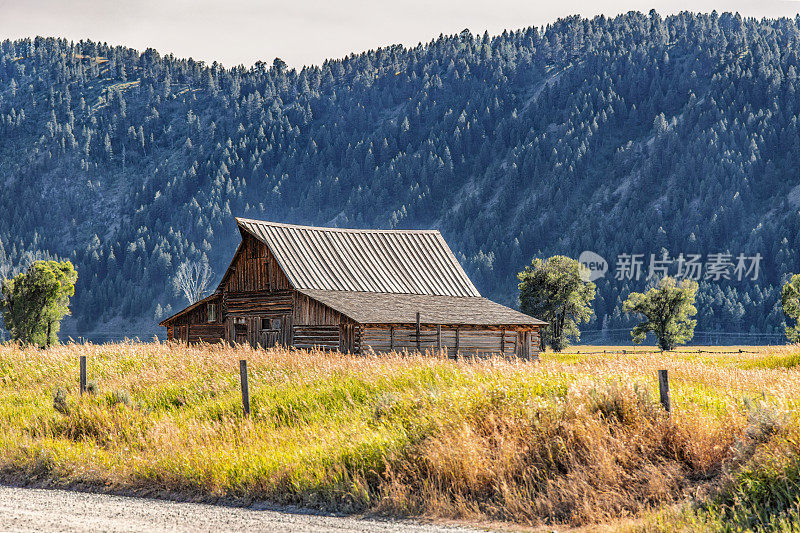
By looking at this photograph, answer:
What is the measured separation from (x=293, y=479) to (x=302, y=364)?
7336 millimetres

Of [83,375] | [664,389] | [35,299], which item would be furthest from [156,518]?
[35,299]

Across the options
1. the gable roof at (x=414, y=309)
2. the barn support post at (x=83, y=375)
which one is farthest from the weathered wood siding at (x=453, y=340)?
the barn support post at (x=83, y=375)

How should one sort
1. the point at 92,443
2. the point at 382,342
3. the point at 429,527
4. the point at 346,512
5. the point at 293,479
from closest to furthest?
1. the point at 429,527
2. the point at 346,512
3. the point at 293,479
4. the point at 92,443
5. the point at 382,342

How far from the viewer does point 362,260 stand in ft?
144

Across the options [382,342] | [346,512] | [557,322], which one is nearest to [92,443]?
[346,512]

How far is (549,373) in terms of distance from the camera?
12922 millimetres

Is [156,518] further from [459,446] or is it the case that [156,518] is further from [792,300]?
[792,300]

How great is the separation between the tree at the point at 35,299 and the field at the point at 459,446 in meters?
60.1

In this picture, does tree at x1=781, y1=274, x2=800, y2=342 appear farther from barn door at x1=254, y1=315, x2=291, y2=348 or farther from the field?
the field

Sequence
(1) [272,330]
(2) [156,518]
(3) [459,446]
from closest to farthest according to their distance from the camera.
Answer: (2) [156,518]
(3) [459,446]
(1) [272,330]

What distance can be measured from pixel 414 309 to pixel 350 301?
3083 mm

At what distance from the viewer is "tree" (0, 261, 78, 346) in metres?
71.7

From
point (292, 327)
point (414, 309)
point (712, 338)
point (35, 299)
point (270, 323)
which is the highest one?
point (35, 299)

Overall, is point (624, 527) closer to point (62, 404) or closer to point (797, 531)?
point (797, 531)
